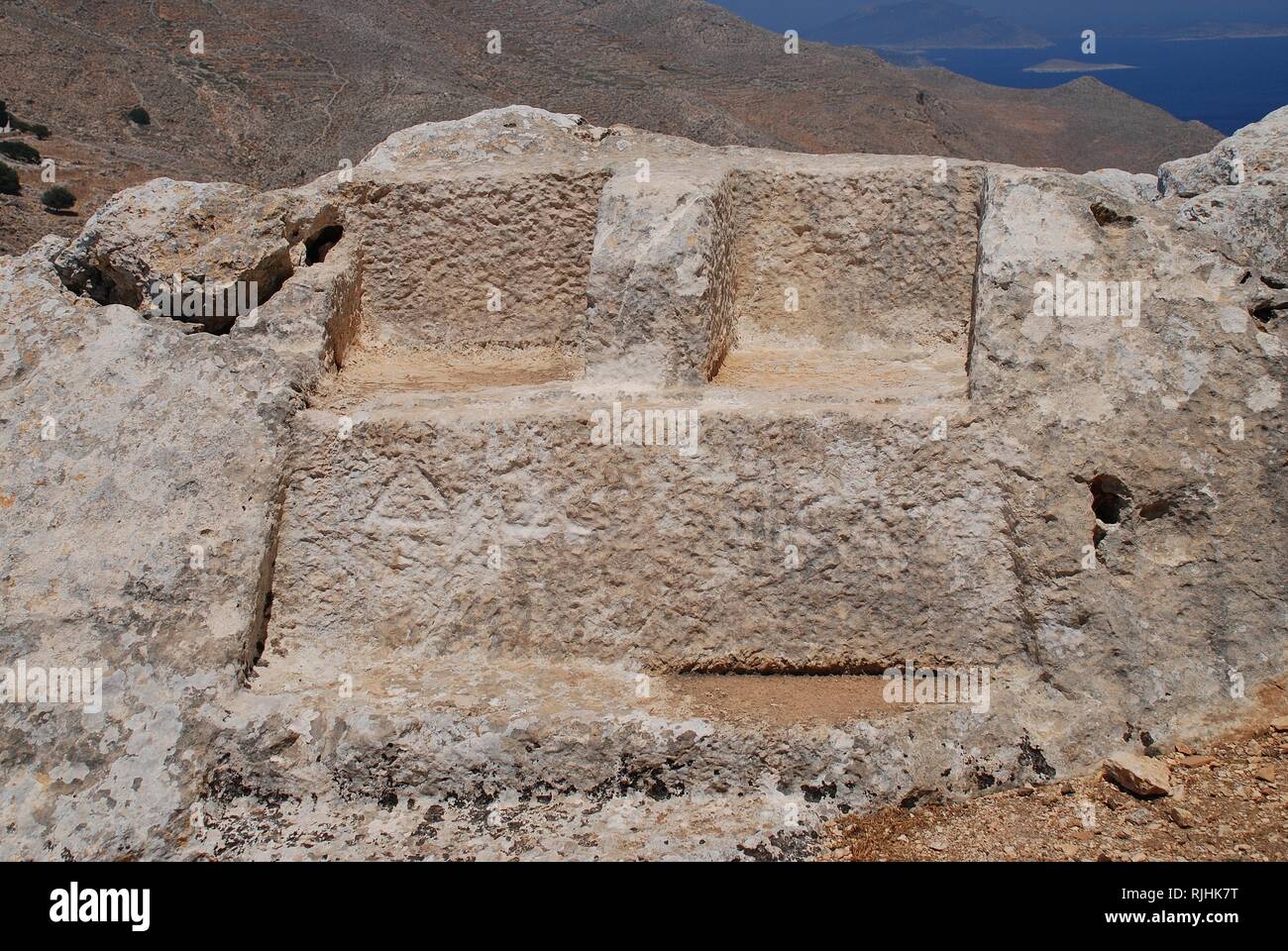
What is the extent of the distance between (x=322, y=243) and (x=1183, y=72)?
4811 inches

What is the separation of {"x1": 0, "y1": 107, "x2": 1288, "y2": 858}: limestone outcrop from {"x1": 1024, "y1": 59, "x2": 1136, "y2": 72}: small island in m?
126

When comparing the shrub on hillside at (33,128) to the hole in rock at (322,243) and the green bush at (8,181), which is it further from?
the hole in rock at (322,243)

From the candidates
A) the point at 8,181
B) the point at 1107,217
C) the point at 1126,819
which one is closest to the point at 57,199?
the point at 8,181

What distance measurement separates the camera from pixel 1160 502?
Answer: 213 inches

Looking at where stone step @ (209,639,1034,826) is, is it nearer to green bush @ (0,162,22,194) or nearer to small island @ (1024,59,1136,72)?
green bush @ (0,162,22,194)

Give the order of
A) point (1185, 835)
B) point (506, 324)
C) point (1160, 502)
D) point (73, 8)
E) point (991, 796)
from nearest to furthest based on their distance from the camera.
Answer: point (1185, 835)
point (991, 796)
point (1160, 502)
point (506, 324)
point (73, 8)

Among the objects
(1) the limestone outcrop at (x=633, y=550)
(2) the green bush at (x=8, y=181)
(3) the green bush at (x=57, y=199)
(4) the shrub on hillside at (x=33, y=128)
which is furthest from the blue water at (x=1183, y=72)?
(4) the shrub on hillside at (x=33, y=128)

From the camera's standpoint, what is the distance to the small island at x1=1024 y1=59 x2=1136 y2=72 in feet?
407

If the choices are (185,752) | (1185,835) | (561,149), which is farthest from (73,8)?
(1185,835)

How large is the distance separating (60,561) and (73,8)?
136ft

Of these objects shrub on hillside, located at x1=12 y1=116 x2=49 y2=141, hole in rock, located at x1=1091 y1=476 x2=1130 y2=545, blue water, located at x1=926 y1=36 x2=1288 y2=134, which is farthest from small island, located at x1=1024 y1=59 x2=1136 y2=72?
hole in rock, located at x1=1091 y1=476 x2=1130 y2=545

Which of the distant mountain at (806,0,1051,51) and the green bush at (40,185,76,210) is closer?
the green bush at (40,185,76,210)

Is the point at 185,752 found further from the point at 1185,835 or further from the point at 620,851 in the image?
the point at 1185,835

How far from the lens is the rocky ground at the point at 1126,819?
15.1ft
